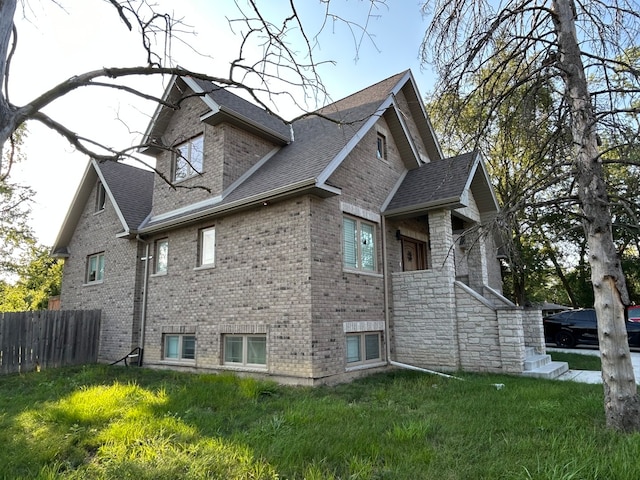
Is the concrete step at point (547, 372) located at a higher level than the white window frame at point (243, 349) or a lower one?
lower

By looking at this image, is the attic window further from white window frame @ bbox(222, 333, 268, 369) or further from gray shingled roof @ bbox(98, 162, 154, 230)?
gray shingled roof @ bbox(98, 162, 154, 230)

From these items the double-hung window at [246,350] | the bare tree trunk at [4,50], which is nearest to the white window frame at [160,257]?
the double-hung window at [246,350]

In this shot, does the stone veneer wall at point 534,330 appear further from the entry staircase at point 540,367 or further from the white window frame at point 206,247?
the white window frame at point 206,247

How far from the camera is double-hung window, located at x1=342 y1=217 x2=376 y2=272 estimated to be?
9391 mm

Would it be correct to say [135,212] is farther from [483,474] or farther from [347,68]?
[483,474]

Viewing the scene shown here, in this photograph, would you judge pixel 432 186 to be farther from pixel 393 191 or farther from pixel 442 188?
pixel 393 191

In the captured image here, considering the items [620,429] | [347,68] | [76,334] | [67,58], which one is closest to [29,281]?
[76,334]

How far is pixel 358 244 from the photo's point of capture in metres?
9.69

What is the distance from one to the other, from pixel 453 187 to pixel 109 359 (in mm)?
11147

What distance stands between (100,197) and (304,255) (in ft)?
33.5

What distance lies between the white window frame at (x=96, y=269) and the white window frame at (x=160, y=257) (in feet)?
10.2

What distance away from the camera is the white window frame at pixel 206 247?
33.4 feet

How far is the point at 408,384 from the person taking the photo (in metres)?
7.74

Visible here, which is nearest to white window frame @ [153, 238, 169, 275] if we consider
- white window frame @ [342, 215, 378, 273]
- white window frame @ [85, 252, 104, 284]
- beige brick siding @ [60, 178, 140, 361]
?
beige brick siding @ [60, 178, 140, 361]
